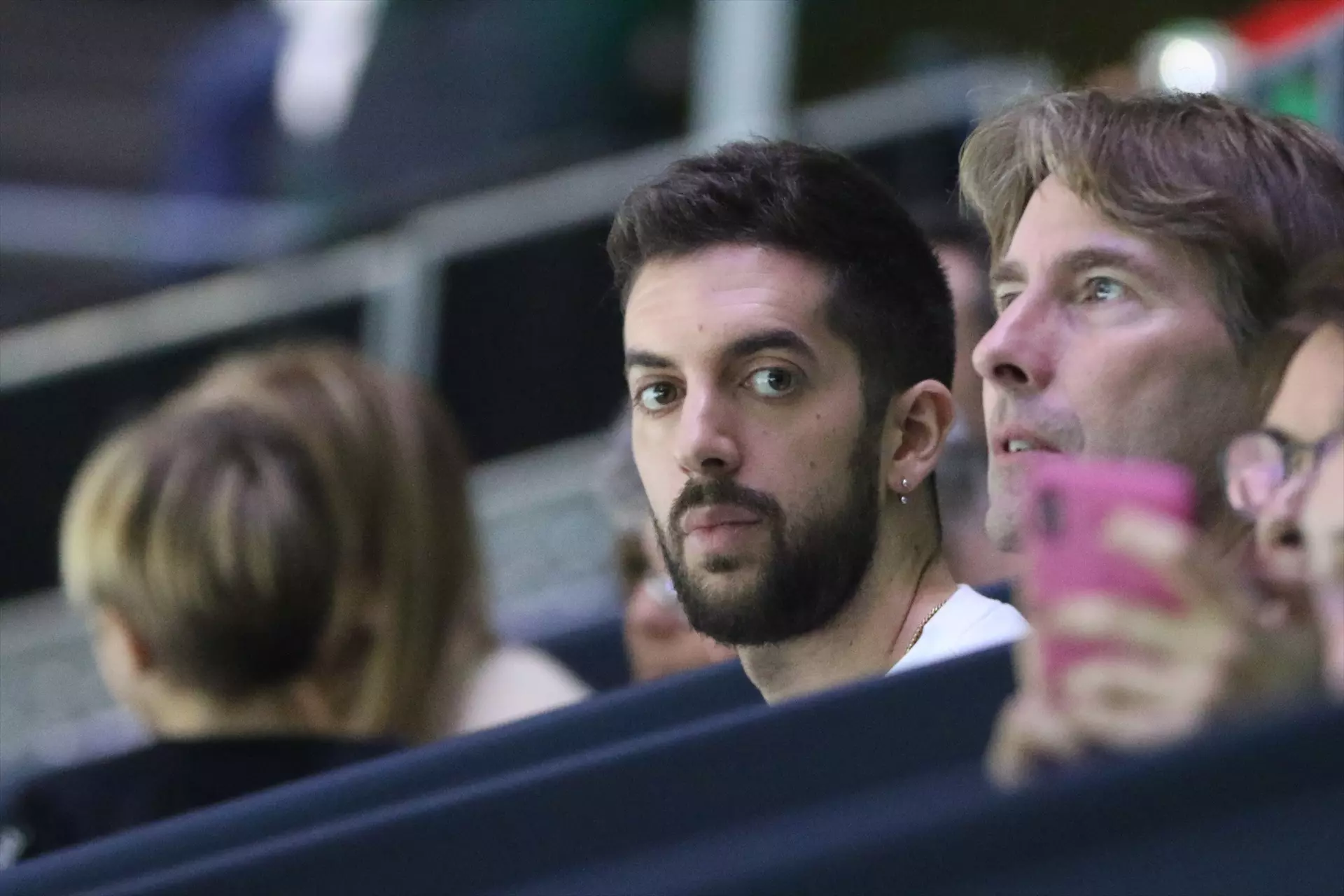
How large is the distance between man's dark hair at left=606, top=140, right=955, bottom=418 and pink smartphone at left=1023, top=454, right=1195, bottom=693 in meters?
0.68

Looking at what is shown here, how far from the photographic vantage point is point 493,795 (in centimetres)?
145

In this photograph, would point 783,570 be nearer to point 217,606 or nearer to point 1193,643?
point 1193,643

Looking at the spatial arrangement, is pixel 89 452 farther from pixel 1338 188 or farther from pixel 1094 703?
pixel 1094 703

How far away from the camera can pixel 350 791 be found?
172 centimetres

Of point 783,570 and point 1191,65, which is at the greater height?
point 1191,65

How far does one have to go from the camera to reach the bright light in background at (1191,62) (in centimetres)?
460

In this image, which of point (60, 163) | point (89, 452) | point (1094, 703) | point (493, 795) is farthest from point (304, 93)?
point (1094, 703)

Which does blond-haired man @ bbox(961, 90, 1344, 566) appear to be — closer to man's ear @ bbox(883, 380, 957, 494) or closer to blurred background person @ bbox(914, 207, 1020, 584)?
man's ear @ bbox(883, 380, 957, 494)

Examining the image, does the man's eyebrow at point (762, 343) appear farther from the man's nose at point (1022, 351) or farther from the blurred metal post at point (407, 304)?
the blurred metal post at point (407, 304)

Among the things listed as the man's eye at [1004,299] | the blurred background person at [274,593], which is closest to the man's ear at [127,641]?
the blurred background person at [274,593]

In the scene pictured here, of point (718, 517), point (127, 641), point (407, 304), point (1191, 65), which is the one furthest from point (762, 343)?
point (407, 304)

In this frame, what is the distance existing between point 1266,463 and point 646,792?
17.5 inches

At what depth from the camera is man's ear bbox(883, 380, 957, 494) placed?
182cm

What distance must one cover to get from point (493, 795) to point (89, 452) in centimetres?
378
